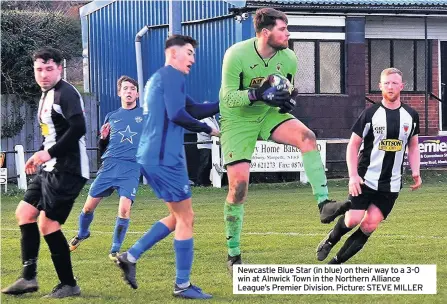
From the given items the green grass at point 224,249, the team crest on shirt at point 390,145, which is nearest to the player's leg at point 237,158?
the green grass at point 224,249

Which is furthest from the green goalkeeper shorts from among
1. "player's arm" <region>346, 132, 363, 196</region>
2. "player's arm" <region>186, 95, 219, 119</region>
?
"player's arm" <region>346, 132, 363, 196</region>

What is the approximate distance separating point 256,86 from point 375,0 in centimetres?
1995

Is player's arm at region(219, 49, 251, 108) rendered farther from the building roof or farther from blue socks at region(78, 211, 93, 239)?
the building roof

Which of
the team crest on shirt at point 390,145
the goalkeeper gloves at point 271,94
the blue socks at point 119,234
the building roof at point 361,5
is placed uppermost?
the building roof at point 361,5

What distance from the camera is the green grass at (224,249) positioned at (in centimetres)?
976

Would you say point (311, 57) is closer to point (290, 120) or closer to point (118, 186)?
point (118, 186)

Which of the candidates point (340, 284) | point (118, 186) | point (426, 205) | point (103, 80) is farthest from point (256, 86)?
point (103, 80)

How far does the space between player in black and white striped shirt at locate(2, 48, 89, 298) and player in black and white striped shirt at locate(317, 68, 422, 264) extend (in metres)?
2.74

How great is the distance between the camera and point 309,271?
9.95 metres

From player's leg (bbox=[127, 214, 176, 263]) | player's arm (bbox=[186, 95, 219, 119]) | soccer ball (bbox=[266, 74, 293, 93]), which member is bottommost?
player's leg (bbox=[127, 214, 176, 263])

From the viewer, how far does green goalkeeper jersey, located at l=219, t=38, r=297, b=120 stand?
10336 millimetres

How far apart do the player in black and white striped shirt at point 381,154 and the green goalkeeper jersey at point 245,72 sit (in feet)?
3.21

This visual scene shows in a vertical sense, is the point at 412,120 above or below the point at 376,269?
above

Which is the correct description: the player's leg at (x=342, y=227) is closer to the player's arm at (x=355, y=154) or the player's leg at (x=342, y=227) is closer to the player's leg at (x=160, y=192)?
the player's arm at (x=355, y=154)
